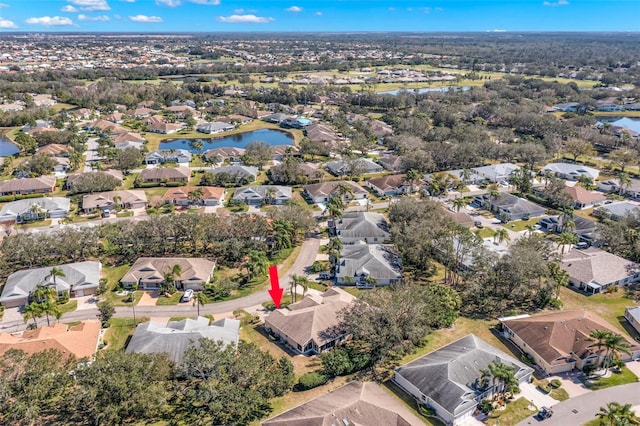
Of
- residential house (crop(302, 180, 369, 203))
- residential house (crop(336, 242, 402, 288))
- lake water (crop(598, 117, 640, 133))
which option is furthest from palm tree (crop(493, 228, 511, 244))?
lake water (crop(598, 117, 640, 133))

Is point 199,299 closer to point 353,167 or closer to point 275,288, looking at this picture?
point 275,288

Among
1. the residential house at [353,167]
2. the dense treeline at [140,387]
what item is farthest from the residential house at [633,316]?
the residential house at [353,167]

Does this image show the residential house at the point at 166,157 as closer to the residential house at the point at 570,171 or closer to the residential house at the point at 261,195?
the residential house at the point at 261,195

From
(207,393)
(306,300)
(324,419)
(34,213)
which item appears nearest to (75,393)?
(207,393)

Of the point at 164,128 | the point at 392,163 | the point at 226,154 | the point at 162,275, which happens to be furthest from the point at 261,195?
the point at 164,128

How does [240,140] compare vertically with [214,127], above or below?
below

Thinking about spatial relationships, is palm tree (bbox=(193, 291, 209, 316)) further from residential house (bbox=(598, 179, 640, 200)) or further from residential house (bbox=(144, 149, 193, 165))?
residential house (bbox=(598, 179, 640, 200))

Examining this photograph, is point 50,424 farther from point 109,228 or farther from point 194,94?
point 194,94
